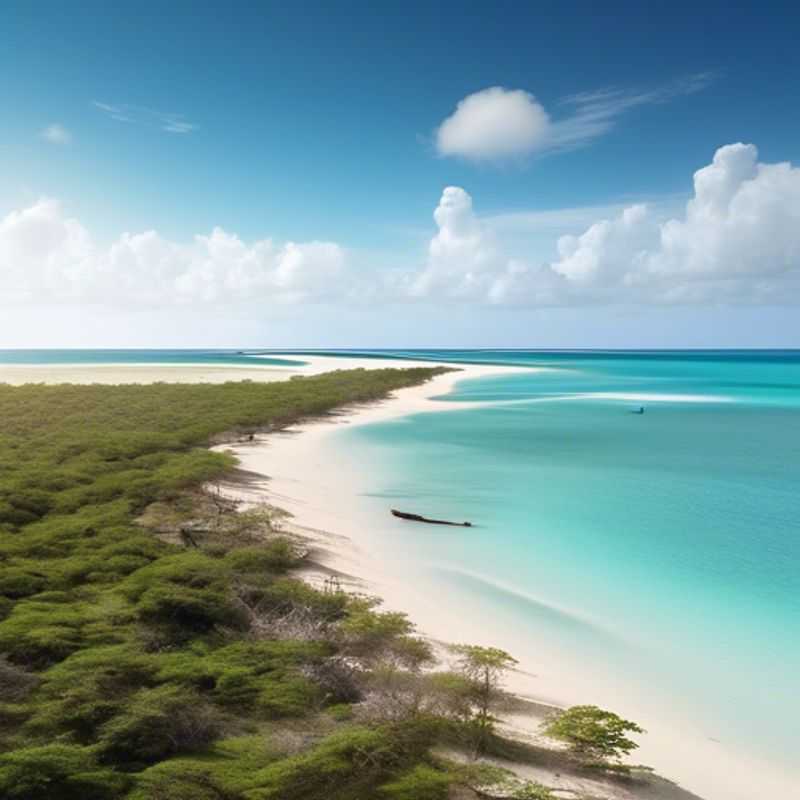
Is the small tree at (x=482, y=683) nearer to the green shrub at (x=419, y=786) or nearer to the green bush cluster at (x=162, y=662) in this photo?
the green bush cluster at (x=162, y=662)

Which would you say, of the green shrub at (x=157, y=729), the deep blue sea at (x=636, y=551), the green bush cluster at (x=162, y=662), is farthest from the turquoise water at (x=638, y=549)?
the green shrub at (x=157, y=729)

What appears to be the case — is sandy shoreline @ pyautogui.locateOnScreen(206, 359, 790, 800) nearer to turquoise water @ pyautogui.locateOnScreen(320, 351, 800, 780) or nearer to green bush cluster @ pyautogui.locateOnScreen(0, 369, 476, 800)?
turquoise water @ pyautogui.locateOnScreen(320, 351, 800, 780)

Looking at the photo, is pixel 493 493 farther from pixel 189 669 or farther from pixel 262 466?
pixel 189 669

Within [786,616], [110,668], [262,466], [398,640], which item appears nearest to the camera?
[110,668]

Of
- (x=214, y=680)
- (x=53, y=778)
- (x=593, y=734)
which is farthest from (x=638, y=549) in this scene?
(x=53, y=778)

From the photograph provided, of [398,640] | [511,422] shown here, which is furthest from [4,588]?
[511,422]

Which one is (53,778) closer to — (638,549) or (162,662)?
(162,662)
